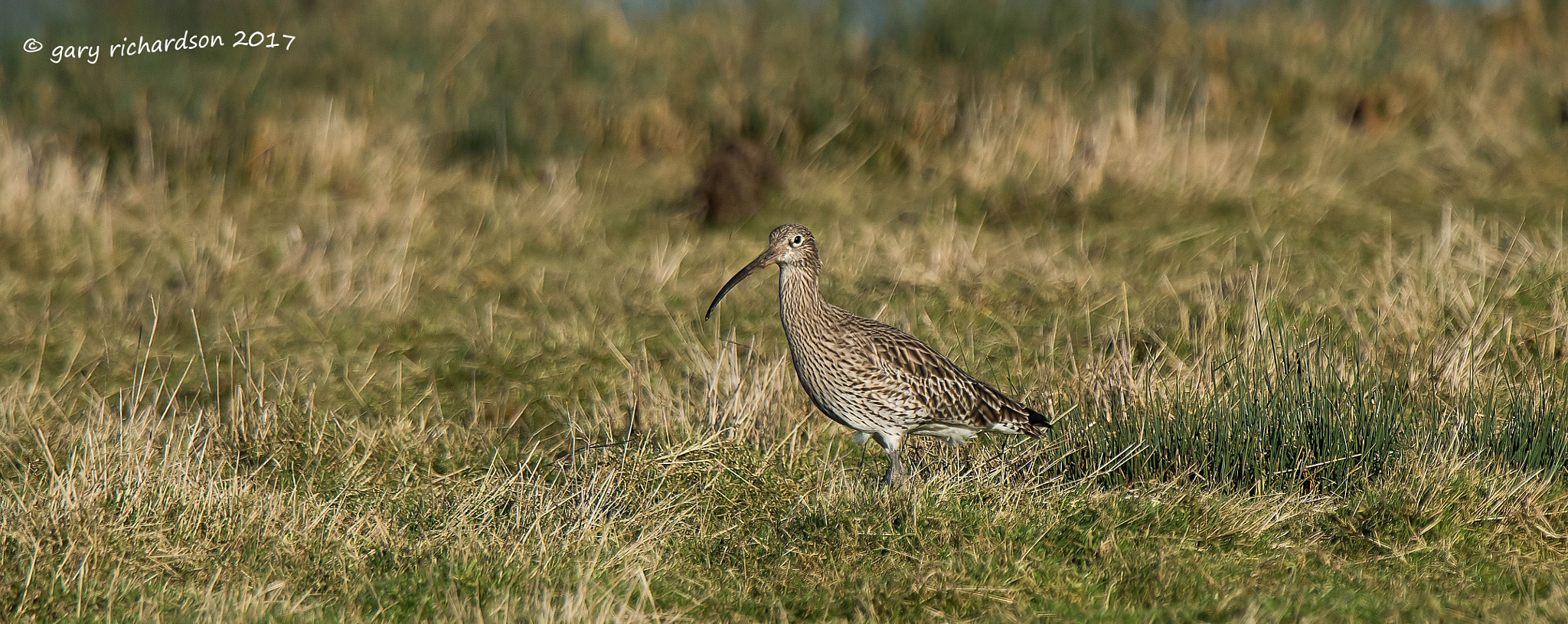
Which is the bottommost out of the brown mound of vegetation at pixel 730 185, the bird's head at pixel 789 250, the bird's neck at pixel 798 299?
the brown mound of vegetation at pixel 730 185

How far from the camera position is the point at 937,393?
20.7 feet

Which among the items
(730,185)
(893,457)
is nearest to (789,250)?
(893,457)

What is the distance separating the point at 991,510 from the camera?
5.22 m

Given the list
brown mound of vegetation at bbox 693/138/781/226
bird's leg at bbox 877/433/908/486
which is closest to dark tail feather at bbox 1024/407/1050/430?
bird's leg at bbox 877/433/908/486

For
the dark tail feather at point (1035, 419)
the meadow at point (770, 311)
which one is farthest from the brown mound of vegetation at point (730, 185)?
the dark tail feather at point (1035, 419)

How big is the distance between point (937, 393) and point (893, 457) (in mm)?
317

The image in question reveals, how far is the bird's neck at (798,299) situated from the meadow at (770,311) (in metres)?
0.43

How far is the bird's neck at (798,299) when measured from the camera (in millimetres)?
6445

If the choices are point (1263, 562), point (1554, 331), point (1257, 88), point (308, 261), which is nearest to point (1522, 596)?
point (1263, 562)

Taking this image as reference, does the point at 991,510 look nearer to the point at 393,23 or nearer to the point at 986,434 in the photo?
the point at 986,434

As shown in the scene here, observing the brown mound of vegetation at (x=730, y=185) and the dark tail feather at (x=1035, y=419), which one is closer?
the dark tail feather at (x=1035, y=419)

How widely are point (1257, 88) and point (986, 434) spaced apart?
698 cm

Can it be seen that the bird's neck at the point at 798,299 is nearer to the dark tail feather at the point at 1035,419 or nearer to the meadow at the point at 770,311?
the meadow at the point at 770,311

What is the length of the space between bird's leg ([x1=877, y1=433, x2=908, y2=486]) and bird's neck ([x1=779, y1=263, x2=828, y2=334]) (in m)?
0.55
